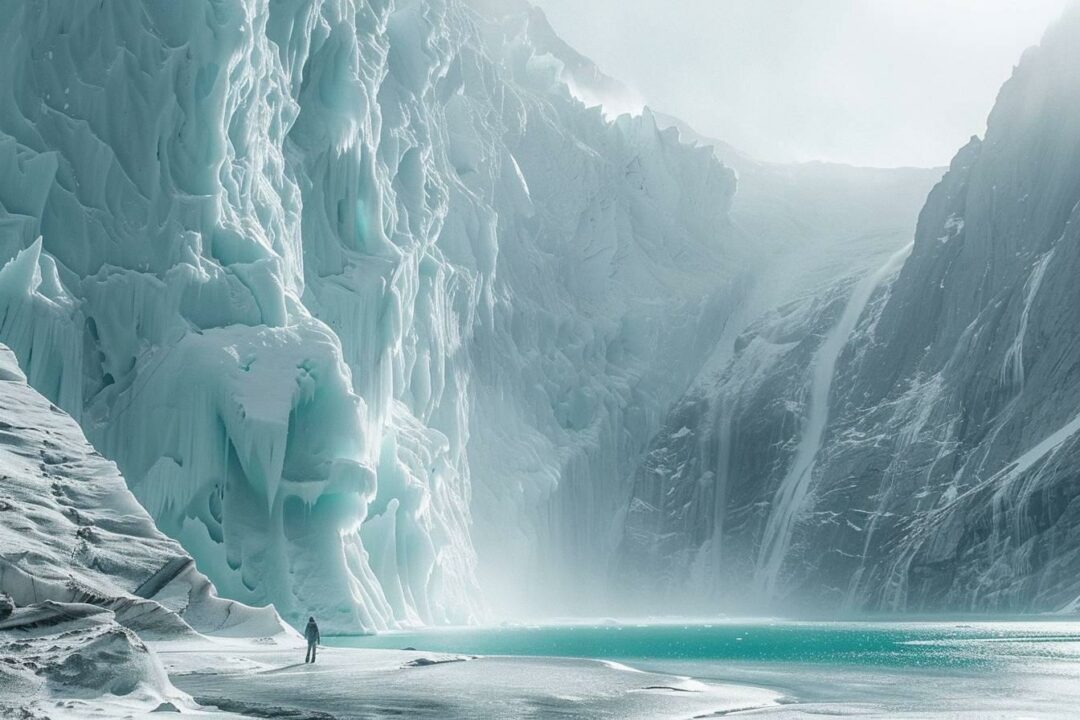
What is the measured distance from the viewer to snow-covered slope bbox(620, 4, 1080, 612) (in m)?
74.1

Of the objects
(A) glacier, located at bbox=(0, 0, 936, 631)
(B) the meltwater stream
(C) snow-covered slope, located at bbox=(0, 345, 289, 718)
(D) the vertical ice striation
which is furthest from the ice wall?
(D) the vertical ice striation

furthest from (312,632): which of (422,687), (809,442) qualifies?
(809,442)

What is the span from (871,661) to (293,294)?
24324 millimetres

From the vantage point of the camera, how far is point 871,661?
1244 inches

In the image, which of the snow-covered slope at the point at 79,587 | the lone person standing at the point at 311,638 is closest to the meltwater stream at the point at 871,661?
the lone person standing at the point at 311,638

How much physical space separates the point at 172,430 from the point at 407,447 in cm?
1803

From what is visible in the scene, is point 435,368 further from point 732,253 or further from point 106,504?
point 732,253

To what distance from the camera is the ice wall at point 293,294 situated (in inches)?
1572

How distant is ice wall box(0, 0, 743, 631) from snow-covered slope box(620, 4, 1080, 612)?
18.4 meters

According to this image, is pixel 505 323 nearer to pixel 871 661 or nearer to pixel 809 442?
pixel 809 442

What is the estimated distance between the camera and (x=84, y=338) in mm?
40250

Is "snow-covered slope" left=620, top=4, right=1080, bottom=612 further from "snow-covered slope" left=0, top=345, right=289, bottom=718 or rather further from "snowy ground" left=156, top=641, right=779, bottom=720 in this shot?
"snow-covered slope" left=0, top=345, right=289, bottom=718

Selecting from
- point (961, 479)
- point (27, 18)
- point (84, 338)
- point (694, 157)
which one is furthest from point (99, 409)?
point (694, 157)

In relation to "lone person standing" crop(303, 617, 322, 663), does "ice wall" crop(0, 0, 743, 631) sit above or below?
above
